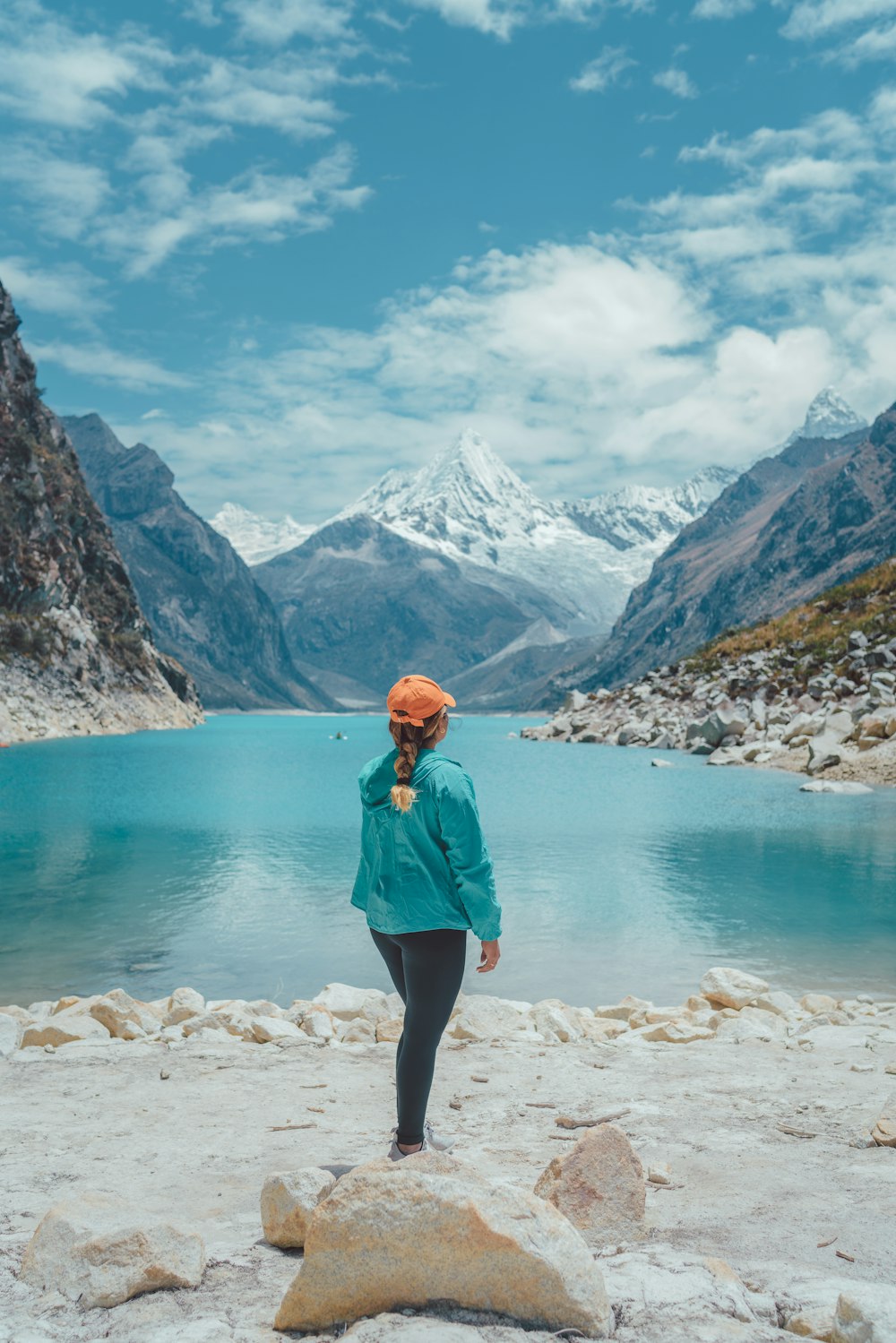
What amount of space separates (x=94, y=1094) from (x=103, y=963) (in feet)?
27.9

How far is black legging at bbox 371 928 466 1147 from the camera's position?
18.5 ft

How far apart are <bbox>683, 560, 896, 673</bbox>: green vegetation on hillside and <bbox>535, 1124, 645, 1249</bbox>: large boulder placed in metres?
57.9

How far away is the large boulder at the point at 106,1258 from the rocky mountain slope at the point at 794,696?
45.0 meters

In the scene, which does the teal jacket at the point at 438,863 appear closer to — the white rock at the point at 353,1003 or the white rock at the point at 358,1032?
the white rock at the point at 358,1032

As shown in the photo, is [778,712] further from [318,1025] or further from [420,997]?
[420,997]

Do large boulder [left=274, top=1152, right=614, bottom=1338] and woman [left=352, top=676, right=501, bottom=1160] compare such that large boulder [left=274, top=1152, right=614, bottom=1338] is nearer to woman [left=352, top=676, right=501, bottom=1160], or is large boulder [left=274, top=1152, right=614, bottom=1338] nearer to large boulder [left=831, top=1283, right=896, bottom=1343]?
large boulder [left=831, top=1283, right=896, bottom=1343]

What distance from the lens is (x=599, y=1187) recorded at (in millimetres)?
4895

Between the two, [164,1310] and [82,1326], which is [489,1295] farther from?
[82,1326]

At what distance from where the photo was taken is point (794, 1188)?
5379mm

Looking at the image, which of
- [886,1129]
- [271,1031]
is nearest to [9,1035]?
[271,1031]

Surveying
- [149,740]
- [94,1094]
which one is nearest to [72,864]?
[94,1094]

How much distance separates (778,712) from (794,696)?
1.58 meters

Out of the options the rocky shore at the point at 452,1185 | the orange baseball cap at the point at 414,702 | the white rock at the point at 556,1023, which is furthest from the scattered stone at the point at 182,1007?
the orange baseball cap at the point at 414,702

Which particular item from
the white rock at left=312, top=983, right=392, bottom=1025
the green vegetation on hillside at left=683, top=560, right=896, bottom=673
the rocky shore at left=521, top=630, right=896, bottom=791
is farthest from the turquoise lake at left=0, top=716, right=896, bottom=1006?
the green vegetation on hillside at left=683, top=560, right=896, bottom=673
